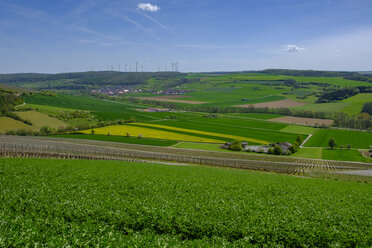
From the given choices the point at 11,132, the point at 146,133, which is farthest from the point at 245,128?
the point at 11,132

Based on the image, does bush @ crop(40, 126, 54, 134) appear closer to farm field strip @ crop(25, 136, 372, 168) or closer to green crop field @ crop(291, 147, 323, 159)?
farm field strip @ crop(25, 136, 372, 168)

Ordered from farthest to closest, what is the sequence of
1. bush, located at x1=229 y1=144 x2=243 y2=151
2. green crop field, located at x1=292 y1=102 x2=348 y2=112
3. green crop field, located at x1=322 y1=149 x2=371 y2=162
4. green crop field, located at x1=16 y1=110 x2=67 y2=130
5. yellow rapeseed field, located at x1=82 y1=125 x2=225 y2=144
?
green crop field, located at x1=292 y1=102 x2=348 y2=112
green crop field, located at x1=16 y1=110 x2=67 y2=130
yellow rapeseed field, located at x1=82 y1=125 x2=225 y2=144
bush, located at x1=229 y1=144 x2=243 y2=151
green crop field, located at x1=322 y1=149 x2=371 y2=162

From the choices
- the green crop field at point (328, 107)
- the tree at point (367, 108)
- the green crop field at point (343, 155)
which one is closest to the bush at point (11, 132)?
the green crop field at point (343, 155)

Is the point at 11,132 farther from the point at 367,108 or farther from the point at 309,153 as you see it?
the point at 367,108

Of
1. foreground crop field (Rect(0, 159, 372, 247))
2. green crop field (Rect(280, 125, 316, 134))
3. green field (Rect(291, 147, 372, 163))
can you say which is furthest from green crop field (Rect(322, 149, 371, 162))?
foreground crop field (Rect(0, 159, 372, 247))

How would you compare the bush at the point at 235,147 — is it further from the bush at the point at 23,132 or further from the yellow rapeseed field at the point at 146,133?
the bush at the point at 23,132
